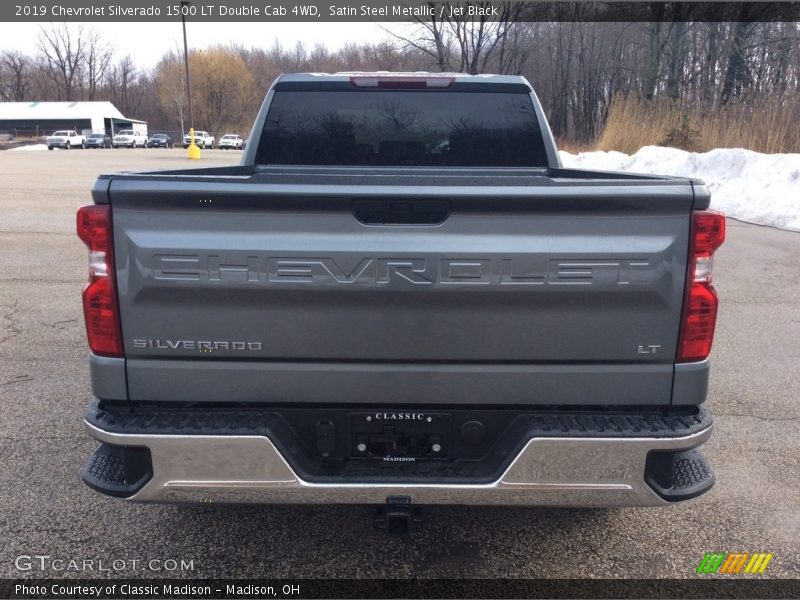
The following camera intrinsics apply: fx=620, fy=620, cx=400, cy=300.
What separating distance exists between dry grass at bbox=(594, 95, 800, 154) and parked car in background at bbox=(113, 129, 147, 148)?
5913cm

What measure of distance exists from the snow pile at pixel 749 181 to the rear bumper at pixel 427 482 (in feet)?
31.9

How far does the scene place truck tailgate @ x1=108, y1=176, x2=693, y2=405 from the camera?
87.9 inches

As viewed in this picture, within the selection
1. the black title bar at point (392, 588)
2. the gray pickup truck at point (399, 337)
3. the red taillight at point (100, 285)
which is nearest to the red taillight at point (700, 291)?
the gray pickup truck at point (399, 337)

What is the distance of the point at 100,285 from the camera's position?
2.29 meters

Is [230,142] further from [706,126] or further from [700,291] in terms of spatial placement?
[700,291]

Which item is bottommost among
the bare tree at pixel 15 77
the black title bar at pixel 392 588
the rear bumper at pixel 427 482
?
the black title bar at pixel 392 588

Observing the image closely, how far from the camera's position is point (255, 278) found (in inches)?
88.3

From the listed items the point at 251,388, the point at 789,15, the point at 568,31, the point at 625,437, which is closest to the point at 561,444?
the point at 625,437

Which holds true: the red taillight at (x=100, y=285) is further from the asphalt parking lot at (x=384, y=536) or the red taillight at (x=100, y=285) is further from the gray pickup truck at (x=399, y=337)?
the asphalt parking lot at (x=384, y=536)

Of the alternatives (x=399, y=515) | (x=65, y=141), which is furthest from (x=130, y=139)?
(x=399, y=515)

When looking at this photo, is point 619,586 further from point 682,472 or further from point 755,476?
point 755,476

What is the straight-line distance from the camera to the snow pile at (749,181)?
1316cm

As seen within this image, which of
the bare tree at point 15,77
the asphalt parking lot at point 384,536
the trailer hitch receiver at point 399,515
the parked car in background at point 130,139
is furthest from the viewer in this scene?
the bare tree at point 15,77

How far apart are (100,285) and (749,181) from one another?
15.9m
